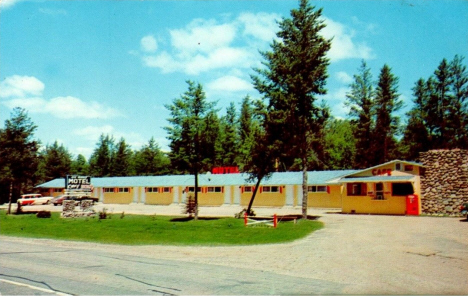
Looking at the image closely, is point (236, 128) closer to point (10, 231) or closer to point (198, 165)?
point (198, 165)

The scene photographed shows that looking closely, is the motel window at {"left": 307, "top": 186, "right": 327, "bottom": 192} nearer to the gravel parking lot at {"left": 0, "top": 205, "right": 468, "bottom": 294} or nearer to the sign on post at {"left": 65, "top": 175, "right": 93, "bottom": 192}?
the gravel parking lot at {"left": 0, "top": 205, "right": 468, "bottom": 294}

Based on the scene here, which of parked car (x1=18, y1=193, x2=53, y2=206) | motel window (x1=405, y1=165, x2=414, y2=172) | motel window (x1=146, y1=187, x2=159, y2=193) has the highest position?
motel window (x1=405, y1=165, x2=414, y2=172)

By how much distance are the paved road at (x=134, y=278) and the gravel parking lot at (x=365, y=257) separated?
0.96 meters

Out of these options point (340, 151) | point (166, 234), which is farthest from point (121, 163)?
point (166, 234)

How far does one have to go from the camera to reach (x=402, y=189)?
107ft

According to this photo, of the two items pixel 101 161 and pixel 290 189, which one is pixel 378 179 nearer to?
pixel 290 189

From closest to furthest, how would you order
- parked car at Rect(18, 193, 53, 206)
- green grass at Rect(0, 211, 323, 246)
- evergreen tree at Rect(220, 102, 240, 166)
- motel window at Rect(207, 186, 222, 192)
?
1. green grass at Rect(0, 211, 323, 246)
2. motel window at Rect(207, 186, 222, 192)
3. parked car at Rect(18, 193, 53, 206)
4. evergreen tree at Rect(220, 102, 240, 166)

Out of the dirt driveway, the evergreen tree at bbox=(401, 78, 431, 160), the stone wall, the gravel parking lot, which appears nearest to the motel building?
the stone wall

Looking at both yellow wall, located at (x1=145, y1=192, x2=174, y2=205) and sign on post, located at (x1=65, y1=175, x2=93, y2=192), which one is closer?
sign on post, located at (x1=65, y1=175, x2=93, y2=192)

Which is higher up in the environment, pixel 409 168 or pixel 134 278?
pixel 409 168

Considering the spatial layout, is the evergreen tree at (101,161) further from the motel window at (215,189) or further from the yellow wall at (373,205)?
the yellow wall at (373,205)

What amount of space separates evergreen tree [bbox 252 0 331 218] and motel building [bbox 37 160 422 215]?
7.94 meters

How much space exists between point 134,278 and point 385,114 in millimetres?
57643

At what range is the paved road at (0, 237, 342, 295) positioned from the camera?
27.9 ft
